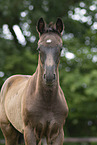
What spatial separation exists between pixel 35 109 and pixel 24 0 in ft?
38.4

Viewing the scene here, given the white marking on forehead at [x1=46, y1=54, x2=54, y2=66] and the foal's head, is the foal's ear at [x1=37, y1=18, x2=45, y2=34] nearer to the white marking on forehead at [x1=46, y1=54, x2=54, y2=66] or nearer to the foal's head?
the foal's head

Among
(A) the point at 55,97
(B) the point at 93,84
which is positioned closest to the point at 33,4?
(B) the point at 93,84

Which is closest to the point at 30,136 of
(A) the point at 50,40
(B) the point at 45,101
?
(B) the point at 45,101

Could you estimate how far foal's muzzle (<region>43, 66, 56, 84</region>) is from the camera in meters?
3.06

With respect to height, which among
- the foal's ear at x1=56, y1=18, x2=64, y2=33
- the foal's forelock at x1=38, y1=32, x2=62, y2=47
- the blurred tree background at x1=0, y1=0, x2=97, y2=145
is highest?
the foal's ear at x1=56, y1=18, x2=64, y2=33

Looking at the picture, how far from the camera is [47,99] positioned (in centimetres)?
348

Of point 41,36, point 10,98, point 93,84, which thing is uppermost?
point 41,36

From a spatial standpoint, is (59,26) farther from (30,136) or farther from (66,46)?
(66,46)

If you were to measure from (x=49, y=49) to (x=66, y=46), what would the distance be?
10.2 metres

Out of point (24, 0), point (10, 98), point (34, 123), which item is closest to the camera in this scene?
point (34, 123)

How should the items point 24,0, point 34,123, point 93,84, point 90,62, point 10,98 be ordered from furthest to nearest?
point 24,0, point 90,62, point 93,84, point 10,98, point 34,123

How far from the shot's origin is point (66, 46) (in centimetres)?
1339

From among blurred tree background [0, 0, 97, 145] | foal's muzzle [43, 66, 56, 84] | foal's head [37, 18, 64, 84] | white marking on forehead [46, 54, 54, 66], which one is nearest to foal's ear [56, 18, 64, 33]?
foal's head [37, 18, 64, 84]

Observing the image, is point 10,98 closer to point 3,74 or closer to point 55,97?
point 55,97
